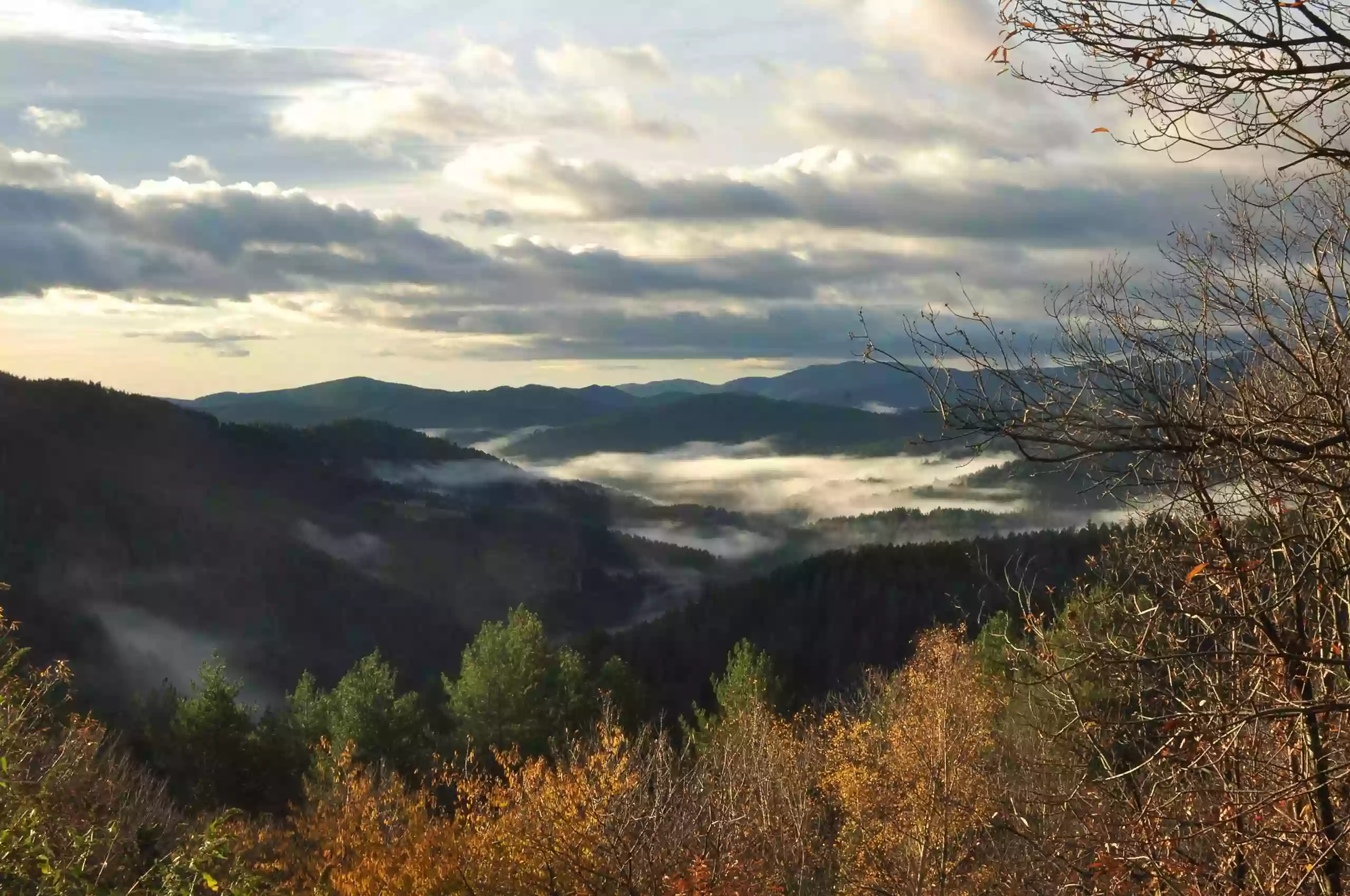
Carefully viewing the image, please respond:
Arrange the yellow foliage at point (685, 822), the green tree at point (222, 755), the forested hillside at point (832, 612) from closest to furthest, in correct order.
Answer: the yellow foliage at point (685, 822)
the green tree at point (222, 755)
the forested hillside at point (832, 612)

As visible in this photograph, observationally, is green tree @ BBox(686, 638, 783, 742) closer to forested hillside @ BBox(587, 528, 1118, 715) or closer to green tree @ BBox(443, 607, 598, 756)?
green tree @ BBox(443, 607, 598, 756)

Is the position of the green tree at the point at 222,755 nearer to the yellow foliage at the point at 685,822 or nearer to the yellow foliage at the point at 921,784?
the yellow foliage at the point at 685,822

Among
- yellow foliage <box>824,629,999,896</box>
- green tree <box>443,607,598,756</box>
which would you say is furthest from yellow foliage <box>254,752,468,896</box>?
green tree <box>443,607,598,756</box>

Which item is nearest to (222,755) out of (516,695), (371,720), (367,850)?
(371,720)

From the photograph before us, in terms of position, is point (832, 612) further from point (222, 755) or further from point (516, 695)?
point (222, 755)

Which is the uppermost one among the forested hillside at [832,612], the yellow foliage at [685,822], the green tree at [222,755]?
the yellow foliage at [685,822]

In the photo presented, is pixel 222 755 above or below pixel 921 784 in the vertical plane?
below

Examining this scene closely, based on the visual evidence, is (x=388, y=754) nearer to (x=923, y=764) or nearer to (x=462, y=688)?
(x=462, y=688)

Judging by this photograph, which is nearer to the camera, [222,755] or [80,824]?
[80,824]

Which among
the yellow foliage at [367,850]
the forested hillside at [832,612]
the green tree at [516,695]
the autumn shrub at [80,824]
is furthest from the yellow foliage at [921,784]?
the forested hillside at [832,612]

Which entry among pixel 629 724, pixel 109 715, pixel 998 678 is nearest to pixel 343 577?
pixel 109 715
